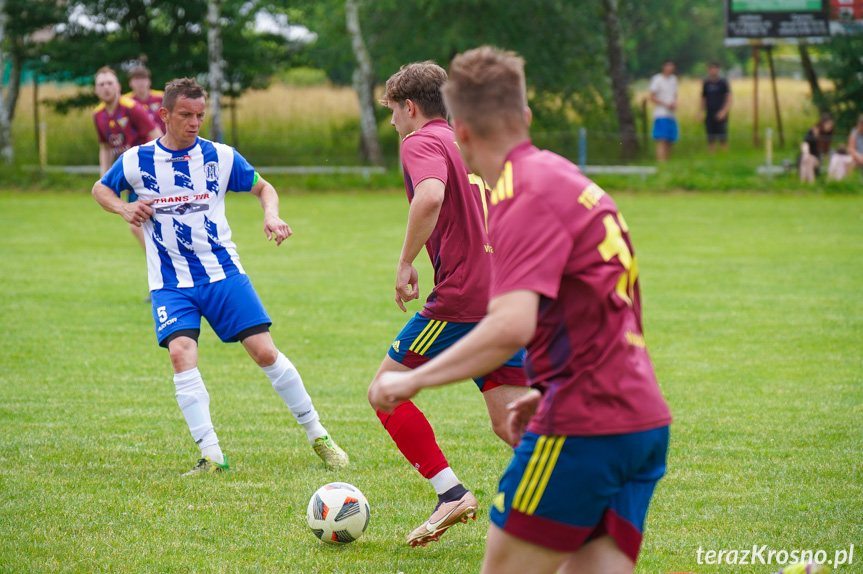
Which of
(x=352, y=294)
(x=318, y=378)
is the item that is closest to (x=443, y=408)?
(x=318, y=378)

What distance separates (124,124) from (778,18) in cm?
1892

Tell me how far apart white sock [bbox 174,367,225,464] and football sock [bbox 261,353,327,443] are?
0.42m

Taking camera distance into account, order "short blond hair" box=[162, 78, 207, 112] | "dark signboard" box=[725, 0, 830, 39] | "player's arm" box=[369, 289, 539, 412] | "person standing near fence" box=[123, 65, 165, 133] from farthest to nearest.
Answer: "dark signboard" box=[725, 0, 830, 39]
"person standing near fence" box=[123, 65, 165, 133]
"short blond hair" box=[162, 78, 207, 112]
"player's arm" box=[369, 289, 539, 412]

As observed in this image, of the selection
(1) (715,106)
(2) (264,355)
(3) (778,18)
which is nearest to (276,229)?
(2) (264,355)

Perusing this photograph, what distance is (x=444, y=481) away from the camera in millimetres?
4504

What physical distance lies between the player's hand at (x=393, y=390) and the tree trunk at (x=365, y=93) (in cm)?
2281

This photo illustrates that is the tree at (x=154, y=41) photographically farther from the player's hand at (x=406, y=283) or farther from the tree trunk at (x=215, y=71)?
the player's hand at (x=406, y=283)

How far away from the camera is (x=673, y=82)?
77.6 ft

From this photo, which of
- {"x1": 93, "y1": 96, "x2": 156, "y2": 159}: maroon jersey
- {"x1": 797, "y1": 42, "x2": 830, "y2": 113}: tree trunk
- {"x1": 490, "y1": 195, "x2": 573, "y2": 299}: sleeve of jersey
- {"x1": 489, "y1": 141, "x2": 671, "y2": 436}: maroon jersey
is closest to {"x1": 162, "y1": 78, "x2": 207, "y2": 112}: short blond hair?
{"x1": 489, "y1": 141, "x2": 671, "y2": 436}: maroon jersey

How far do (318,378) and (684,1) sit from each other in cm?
5774

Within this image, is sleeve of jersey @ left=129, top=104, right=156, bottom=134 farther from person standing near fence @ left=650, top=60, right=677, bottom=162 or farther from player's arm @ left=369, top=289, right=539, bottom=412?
person standing near fence @ left=650, top=60, right=677, bottom=162

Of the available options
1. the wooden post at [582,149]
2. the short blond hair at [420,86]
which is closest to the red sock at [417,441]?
the short blond hair at [420,86]

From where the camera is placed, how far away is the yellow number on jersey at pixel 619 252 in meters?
2.62

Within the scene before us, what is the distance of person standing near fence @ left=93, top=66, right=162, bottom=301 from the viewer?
10.6m
